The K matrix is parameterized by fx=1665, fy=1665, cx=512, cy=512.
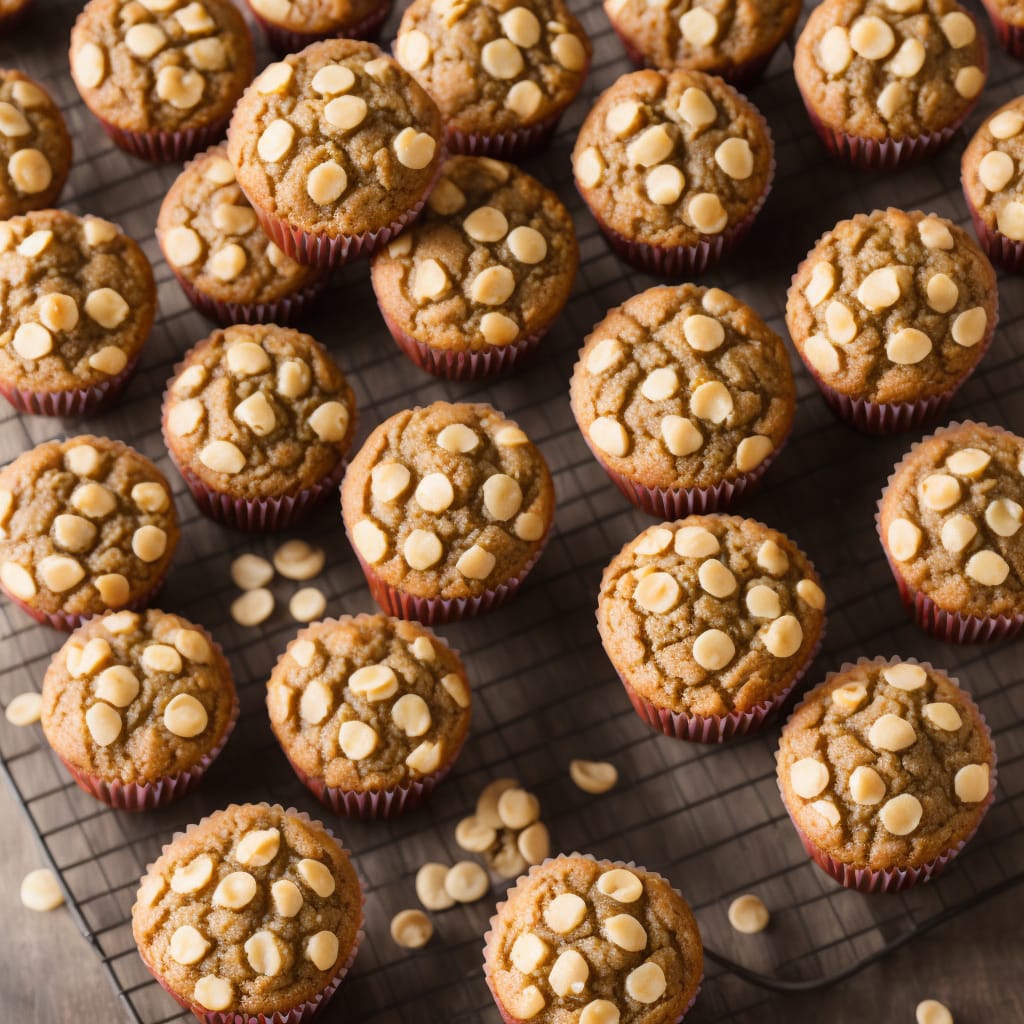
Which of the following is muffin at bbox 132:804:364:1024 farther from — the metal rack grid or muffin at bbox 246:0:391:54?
muffin at bbox 246:0:391:54

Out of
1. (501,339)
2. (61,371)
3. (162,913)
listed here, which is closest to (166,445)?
(61,371)

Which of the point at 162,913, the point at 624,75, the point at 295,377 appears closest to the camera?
the point at 162,913

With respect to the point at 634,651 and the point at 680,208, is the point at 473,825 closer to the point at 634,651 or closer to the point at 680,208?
the point at 634,651

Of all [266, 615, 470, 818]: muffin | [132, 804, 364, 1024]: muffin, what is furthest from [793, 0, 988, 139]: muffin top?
[132, 804, 364, 1024]: muffin

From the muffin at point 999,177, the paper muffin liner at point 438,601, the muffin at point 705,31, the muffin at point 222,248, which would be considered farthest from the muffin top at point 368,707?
the muffin at point 999,177

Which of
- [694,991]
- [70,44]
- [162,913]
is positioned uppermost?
[70,44]

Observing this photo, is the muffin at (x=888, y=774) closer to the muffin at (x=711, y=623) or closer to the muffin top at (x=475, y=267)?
the muffin at (x=711, y=623)

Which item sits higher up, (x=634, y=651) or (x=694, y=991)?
(x=634, y=651)

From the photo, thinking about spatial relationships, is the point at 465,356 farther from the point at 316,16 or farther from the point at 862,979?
the point at 862,979
